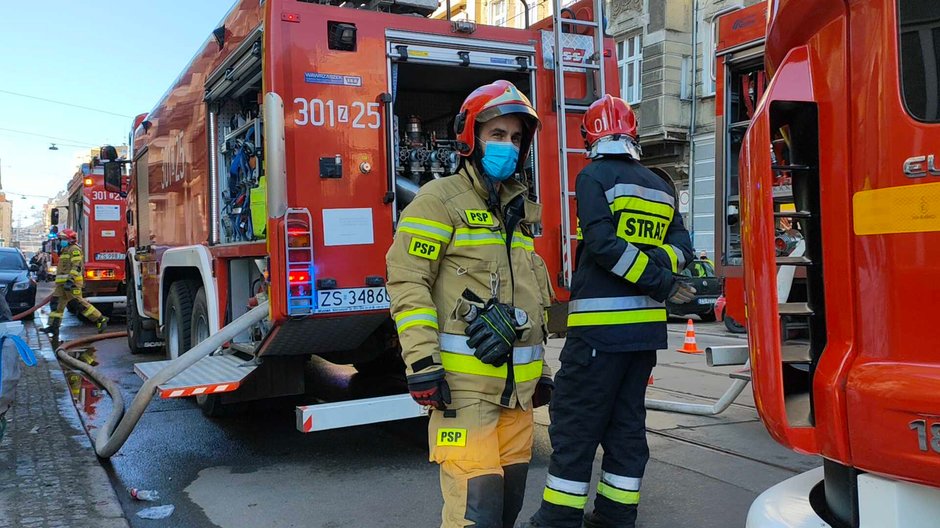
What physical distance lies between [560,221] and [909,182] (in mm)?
3563

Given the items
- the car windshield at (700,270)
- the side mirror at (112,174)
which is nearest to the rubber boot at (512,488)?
the side mirror at (112,174)

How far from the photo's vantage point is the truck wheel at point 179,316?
6531 millimetres

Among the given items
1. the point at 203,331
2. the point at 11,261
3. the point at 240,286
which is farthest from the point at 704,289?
the point at 11,261

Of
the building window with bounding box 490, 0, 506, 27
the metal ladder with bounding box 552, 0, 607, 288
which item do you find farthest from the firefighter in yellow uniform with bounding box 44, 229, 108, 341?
the building window with bounding box 490, 0, 506, 27

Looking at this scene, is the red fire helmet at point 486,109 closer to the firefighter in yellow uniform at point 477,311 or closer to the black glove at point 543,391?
the firefighter in yellow uniform at point 477,311

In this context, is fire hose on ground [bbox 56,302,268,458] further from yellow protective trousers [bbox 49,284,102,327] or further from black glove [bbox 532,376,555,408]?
yellow protective trousers [bbox 49,284,102,327]

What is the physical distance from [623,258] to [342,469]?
258 cm

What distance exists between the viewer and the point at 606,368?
127 inches

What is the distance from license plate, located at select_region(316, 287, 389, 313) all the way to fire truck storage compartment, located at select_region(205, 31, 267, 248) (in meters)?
0.98

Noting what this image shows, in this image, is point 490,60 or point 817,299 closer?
point 817,299

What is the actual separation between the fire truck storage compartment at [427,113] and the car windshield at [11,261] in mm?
12741

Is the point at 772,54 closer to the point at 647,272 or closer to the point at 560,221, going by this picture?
the point at 647,272

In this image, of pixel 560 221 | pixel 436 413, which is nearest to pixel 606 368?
pixel 436 413

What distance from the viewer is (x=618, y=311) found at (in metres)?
3.29
